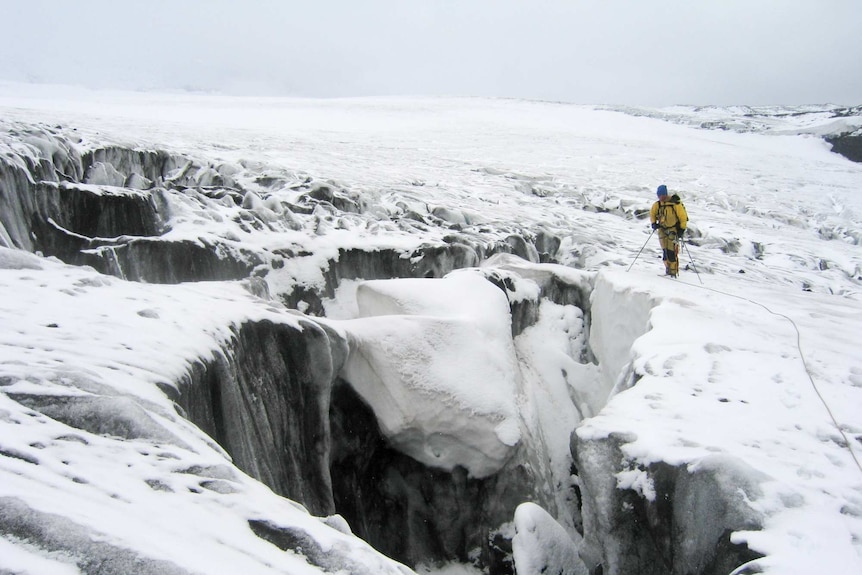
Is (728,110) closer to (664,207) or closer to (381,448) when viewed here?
(664,207)

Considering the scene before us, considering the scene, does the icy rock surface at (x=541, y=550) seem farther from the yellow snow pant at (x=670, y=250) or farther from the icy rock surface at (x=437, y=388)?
the yellow snow pant at (x=670, y=250)

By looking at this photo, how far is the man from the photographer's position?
7844 mm

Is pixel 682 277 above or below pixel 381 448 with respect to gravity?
above

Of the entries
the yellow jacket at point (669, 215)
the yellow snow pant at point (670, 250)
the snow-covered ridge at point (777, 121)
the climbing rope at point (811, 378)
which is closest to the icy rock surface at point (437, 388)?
the climbing rope at point (811, 378)

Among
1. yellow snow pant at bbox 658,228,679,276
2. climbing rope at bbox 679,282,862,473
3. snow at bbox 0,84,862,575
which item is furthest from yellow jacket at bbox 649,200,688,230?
climbing rope at bbox 679,282,862,473

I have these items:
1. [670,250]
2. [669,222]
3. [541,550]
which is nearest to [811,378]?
[541,550]

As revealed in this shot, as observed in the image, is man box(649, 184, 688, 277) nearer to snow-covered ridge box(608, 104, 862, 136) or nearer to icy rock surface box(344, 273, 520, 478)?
icy rock surface box(344, 273, 520, 478)

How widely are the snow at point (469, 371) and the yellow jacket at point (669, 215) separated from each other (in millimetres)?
744

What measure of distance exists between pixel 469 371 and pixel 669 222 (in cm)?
403

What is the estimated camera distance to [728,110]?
158ft

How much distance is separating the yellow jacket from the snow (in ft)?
2.44

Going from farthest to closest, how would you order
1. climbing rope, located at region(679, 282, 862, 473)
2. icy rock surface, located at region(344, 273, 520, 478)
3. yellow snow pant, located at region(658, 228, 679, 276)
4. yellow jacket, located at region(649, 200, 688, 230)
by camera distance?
yellow snow pant, located at region(658, 228, 679, 276), yellow jacket, located at region(649, 200, 688, 230), icy rock surface, located at region(344, 273, 520, 478), climbing rope, located at region(679, 282, 862, 473)

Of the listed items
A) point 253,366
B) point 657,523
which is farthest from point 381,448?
point 657,523

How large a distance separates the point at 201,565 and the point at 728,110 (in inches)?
2138
